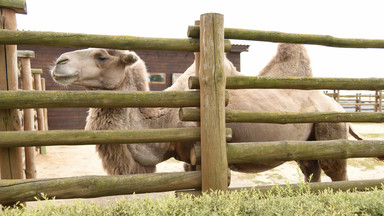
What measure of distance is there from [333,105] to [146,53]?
Result: 10.5 m

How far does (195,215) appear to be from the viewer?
1.69 metres

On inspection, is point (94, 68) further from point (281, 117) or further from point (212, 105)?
point (281, 117)

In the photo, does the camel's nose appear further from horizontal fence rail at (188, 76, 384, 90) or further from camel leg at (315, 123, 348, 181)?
camel leg at (315, 123, 348, 181)

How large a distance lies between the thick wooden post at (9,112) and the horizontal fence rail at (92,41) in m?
0.20

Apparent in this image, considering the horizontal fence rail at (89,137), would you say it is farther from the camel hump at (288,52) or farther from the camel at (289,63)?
the camel hump at (288,52)

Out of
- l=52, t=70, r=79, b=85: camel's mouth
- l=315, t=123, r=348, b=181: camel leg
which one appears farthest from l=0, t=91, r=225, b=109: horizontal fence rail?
l=315, t=123, r=348, b=181: camel leg

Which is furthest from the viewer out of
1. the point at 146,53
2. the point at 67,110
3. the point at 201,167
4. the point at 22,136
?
the point at 146,53

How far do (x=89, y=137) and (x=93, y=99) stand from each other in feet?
1.07

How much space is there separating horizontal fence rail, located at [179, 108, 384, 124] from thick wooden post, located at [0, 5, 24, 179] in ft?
4.82

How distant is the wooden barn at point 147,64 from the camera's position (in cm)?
1211

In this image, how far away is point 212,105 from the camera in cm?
245

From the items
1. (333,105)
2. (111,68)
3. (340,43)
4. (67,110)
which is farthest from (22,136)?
(67,110)

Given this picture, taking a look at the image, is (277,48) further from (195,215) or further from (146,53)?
(146,53)

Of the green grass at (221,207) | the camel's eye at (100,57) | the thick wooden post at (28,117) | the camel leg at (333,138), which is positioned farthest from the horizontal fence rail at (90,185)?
the thick wooden post at (28,117)
